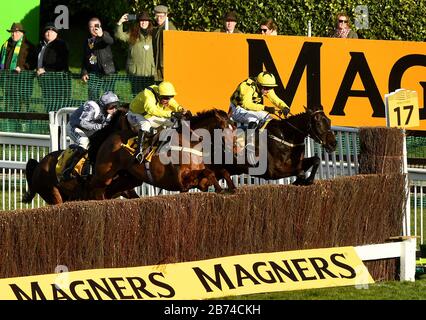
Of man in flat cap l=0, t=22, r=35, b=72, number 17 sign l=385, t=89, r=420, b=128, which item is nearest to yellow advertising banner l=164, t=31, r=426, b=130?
number 17 sign l=385, t=89, r=420, b=128

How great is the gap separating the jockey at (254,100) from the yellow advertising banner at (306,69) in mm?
925

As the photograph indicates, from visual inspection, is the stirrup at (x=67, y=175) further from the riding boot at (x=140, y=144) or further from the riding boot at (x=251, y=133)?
the riding boot at (x=251, y=133)

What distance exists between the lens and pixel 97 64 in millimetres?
20047

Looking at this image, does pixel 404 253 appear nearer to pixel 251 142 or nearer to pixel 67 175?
pixel 251 142

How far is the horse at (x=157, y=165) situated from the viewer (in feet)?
51.8

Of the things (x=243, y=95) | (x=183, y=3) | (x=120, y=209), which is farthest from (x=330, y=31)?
(x=120, y=209)

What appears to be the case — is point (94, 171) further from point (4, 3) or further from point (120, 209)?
point (4, 3)

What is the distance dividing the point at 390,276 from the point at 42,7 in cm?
1375

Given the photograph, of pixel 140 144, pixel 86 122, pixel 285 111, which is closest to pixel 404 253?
pixel 285 111

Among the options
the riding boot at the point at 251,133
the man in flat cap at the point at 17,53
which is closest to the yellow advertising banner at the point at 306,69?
the riding boot at the point at 251,133

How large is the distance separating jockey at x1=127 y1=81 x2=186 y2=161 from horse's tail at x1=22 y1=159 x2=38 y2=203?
166 cm

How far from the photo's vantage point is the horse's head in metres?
16.1

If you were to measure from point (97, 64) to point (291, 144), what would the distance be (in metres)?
4.13

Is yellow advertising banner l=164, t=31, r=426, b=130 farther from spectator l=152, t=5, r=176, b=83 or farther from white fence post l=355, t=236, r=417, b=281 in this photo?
white fence post l=355, t=236, r=417, b=281
